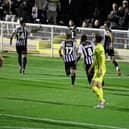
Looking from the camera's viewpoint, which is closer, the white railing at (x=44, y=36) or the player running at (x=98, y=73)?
the player running at (x=98, y=73)

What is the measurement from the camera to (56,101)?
730 inches

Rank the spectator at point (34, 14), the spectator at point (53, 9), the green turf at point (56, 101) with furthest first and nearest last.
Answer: the spectator at point (34, 14) → the spectator at point (53, 9) → the green turf at point (56, 101)

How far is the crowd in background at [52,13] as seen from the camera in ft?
104

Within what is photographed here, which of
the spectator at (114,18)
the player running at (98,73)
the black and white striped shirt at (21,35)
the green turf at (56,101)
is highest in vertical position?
the spectator at (114,18)

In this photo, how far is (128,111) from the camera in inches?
675

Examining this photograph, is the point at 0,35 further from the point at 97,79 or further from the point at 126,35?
the point at 97,79

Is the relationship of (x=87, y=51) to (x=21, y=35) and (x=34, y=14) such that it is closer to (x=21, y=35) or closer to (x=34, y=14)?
(x=21, y=35)

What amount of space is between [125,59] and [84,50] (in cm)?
961

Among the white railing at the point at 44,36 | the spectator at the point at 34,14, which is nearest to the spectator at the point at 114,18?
the white railing at the point at 44,36

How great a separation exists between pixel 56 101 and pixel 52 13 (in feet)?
53.6

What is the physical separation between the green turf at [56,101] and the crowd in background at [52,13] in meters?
5.45

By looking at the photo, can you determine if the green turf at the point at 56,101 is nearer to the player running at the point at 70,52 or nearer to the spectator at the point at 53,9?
the player running at the point at 70,52

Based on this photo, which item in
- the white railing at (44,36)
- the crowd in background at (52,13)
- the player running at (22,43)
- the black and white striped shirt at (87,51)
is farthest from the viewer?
the crowd in background at (52,13)

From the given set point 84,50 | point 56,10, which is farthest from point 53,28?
point 84,50
